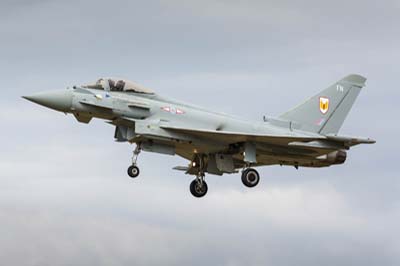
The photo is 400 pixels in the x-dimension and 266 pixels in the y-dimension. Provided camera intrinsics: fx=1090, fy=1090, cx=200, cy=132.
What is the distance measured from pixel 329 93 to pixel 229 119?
5088 millimetres

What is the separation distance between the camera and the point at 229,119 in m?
43.7

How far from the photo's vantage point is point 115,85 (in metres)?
42.4

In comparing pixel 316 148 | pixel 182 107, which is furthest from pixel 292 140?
pixel 182 107

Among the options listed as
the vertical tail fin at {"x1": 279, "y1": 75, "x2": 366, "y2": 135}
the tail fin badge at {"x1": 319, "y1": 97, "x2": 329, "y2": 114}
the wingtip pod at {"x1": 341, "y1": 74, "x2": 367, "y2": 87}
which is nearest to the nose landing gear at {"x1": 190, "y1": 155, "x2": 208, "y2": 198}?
the vertical tail fin at {"x1": 279, "y1": 75, "x2": 366, "y2": 135}

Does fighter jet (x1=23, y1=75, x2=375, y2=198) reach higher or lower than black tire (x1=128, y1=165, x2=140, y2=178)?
higher

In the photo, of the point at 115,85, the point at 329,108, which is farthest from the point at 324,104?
the point at 115,85

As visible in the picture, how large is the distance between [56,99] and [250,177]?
8.39 m

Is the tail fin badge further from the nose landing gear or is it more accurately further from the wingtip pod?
the nose landing gear

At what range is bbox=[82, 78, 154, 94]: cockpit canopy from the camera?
1663 inches

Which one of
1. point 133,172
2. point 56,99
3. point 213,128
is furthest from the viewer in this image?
point 213,128

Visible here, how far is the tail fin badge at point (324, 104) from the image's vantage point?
45.6m

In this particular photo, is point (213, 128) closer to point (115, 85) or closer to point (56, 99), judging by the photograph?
point (115, 85)
